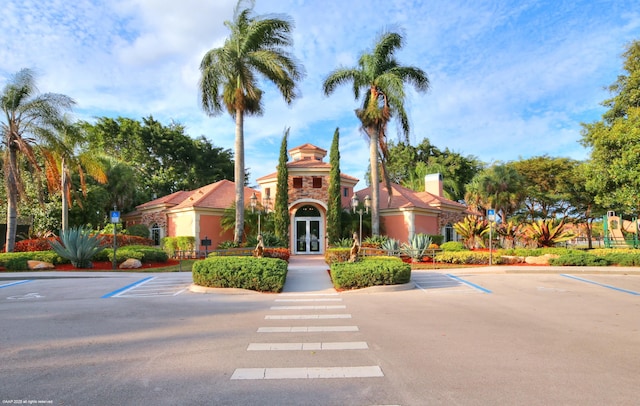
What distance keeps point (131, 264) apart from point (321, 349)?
1476 centimetres

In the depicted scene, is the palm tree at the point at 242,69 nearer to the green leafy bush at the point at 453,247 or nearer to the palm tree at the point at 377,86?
the palm tree at the point at 377,86

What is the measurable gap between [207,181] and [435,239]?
2447cm

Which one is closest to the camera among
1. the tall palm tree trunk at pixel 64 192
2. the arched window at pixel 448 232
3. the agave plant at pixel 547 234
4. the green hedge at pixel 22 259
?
the green hedge at pixel 22 259

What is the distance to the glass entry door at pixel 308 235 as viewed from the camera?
2581cm

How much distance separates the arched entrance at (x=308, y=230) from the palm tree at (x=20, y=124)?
1404 centimetres

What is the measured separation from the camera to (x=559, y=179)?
121 feet

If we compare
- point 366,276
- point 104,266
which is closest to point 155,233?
point 104,266

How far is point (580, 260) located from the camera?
57.5 ft

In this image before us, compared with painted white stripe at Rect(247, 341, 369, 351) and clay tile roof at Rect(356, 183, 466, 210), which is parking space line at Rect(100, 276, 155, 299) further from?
clay tile roof at Rect(356, 183, 466, 210)

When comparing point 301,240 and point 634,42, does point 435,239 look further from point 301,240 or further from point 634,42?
point 634,42

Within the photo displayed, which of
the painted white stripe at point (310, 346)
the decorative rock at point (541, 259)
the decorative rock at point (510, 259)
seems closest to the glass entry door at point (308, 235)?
the decorative rock at point (510, 259)

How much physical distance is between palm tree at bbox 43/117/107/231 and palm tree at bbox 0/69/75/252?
1.55 feet

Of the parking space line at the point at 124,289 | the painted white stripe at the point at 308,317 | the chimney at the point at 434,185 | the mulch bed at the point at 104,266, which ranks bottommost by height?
the painted white stripe at the point at 308,317

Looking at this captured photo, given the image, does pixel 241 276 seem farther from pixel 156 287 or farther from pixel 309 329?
pixel 309 329
